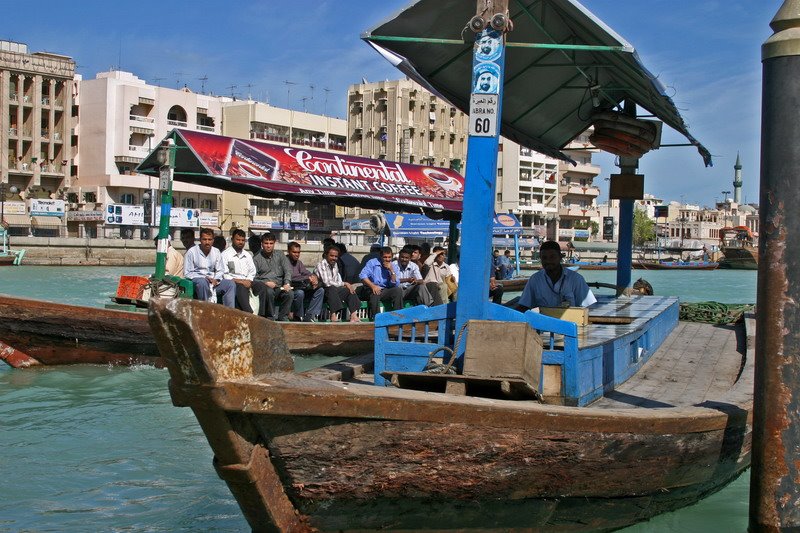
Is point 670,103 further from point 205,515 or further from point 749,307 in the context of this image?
point 749,307

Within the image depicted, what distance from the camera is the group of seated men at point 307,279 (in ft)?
35.7

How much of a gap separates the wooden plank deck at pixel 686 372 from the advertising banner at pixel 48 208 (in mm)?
49997

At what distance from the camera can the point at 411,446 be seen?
422cm

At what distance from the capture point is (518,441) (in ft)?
14.2

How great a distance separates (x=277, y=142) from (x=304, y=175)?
5228 centimetres

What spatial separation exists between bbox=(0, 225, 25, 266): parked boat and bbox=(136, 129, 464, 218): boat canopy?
33.7 meters

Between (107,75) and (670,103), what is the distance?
5865cm

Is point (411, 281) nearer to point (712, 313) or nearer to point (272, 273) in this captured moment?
point (272, 273)

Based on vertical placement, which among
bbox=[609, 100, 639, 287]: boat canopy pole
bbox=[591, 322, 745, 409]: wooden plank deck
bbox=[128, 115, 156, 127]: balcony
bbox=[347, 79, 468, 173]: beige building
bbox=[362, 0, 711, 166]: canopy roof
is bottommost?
bbox=[591, 322, 745, 409]: wooden plank deck

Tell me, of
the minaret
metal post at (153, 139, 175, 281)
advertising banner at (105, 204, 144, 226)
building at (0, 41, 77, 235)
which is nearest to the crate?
metal post at (153, 139, 175, 281)

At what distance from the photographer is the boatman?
6664 millimetres

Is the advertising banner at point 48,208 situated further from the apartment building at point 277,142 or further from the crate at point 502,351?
the crate at point 502,351

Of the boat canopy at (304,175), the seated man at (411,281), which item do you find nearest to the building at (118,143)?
the boat canopy at (304,175)

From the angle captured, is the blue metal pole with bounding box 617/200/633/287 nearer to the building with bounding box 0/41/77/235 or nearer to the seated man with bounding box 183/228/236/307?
the seated man with bounding box 183/228/236/307
